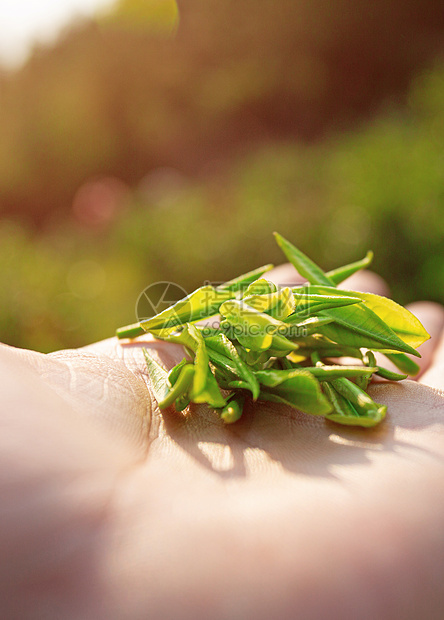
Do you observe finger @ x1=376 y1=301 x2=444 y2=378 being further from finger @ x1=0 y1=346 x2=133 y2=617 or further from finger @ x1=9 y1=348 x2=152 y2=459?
finger @ x1=0 y1=346 x2=133 y2=617

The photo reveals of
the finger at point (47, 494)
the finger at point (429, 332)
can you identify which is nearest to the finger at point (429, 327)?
the finger at point (429, 332)

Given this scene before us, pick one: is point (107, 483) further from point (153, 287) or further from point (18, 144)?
point (18, 144)

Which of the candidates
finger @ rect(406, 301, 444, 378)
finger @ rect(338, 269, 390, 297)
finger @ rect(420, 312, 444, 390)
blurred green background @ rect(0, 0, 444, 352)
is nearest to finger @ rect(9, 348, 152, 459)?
finger @ rect(420, 312, 444, 390)

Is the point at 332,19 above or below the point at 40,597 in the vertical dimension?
above

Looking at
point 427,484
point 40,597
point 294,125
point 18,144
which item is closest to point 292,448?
point 427,484

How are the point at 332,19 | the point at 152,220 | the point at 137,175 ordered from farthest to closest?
the point at 137,175 < the point at 332,19 < the point at 152,220

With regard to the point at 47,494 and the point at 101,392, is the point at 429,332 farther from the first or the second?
the point at 47,494
